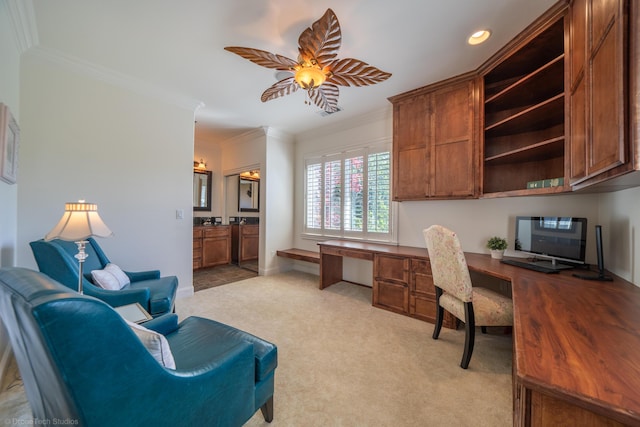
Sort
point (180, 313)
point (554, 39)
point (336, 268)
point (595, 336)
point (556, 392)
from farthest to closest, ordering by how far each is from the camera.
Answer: point (336, 268), point (180, 313), point (554, 39), point (595, 336), point (556, 392)

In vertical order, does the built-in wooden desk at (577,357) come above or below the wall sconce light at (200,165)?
below

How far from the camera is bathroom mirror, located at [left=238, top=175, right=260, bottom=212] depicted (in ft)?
19.5

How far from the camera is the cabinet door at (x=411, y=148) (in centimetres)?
293

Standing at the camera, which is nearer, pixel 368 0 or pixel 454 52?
pixel 368 0

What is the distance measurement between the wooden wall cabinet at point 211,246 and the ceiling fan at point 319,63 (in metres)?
3.50

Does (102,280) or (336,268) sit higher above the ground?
(102,280)

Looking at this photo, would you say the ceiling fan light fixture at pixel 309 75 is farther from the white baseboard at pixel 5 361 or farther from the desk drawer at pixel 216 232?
the desk drawer at pixel 216 232

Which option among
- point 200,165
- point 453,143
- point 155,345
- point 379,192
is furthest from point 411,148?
point 200,165

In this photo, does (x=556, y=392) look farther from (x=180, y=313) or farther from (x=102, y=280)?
(x=180, y=313)

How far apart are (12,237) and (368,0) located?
3.50 m

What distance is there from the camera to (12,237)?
2.11 metres

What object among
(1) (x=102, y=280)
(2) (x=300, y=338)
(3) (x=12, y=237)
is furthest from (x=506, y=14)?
(3) (x=12, y=237)

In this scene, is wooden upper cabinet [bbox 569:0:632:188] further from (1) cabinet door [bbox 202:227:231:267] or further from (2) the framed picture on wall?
(1) cabinet door [bbox 202:227:231:267]

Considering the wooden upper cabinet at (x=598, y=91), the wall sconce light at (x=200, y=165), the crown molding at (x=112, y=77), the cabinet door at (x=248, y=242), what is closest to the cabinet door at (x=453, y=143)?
the wooden upper cabinet at (x=598, y=91)
